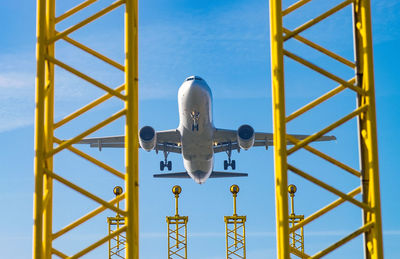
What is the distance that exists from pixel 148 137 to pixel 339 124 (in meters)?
29.2

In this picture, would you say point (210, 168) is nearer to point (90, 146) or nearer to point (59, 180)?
point (90, 146)

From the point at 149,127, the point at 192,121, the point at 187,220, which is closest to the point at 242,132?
the point at 192,121

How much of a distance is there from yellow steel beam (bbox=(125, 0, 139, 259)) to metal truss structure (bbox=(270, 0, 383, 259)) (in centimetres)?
192

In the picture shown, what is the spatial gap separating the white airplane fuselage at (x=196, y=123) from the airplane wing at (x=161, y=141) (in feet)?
5.24

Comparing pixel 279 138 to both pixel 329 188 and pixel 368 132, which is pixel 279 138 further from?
pixel 368 132

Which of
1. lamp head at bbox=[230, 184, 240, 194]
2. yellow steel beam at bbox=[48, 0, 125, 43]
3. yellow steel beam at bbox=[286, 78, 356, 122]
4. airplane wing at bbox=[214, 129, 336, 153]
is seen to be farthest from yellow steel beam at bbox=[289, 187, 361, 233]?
airplane wing at bbox=[214, 129, 336, 153]

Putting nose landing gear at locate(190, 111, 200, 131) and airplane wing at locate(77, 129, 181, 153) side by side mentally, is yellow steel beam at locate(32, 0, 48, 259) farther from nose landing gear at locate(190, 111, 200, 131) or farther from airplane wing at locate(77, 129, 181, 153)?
airplane wing at locate(77, 129, 181, 153)

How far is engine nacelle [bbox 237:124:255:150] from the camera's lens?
3741 cm

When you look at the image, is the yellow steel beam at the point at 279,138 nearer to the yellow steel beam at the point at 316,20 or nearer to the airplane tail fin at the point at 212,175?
the yellow steel beam at the point at 316,20

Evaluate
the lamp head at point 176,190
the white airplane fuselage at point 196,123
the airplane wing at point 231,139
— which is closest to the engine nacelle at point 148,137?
the white airplane fuselage at point 196,123

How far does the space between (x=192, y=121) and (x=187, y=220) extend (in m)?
10.3

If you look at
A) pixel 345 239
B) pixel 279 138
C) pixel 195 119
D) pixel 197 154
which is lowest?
pixel 345 239

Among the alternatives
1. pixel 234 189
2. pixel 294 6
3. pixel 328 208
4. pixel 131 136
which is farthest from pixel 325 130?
pixel 234 189

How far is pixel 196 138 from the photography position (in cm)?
3728
